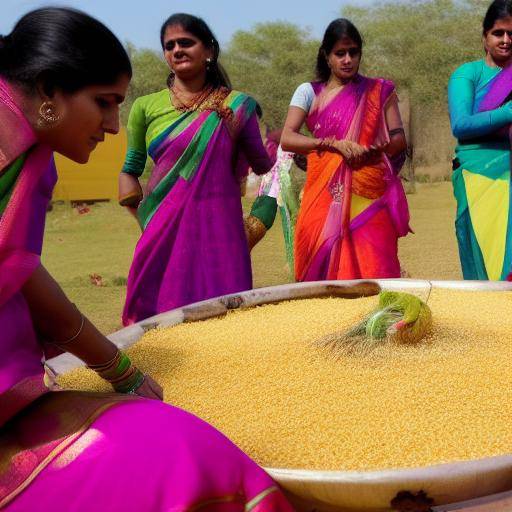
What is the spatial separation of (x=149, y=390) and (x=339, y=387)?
346 mm

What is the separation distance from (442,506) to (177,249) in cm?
226

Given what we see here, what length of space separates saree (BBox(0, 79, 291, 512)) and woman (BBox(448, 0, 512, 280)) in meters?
2.73

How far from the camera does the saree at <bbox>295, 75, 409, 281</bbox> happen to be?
357 cm

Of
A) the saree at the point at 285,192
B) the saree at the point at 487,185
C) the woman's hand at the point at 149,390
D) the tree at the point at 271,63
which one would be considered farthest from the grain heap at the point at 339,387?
the tree at the point at 271,63

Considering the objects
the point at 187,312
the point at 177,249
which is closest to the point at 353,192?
the point at 177,249

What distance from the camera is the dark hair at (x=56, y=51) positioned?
42.9 inches

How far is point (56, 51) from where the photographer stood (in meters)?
1.09

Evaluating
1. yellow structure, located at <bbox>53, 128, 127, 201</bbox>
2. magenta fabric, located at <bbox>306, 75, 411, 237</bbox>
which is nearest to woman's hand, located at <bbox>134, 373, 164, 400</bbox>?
magenta fabric, located at <bbox>306, 75, 411, 237</bbox>

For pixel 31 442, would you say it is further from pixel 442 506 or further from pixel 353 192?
pixel 353 192

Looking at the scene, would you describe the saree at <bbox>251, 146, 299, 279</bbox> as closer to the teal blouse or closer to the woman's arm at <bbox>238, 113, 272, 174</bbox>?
the teal blouse

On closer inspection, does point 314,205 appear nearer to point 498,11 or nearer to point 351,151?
point 351,151

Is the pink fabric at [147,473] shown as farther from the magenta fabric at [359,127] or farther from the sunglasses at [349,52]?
the sunglasses at [349,52]

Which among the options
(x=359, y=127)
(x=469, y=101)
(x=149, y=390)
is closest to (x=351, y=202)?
(x=359, y=127)

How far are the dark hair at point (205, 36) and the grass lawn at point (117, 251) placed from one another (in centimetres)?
210
